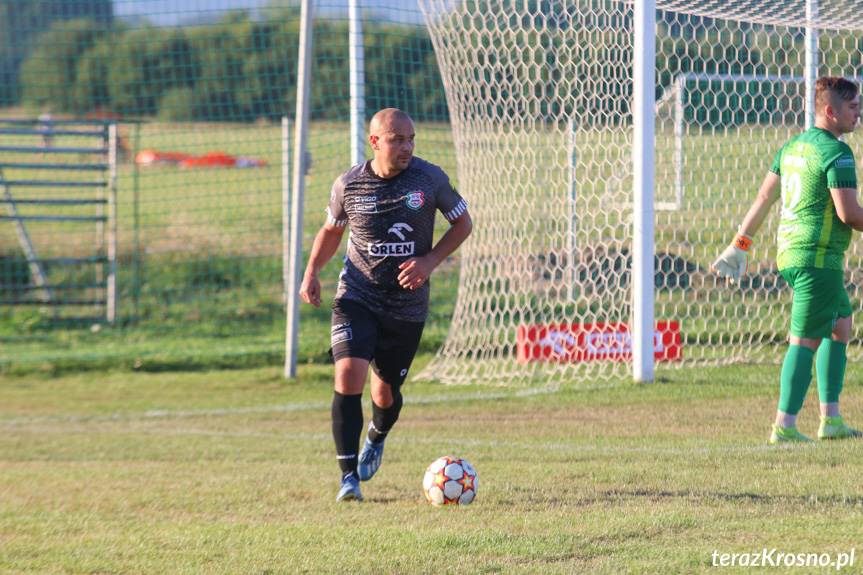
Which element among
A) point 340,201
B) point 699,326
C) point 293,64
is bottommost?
point 699,326

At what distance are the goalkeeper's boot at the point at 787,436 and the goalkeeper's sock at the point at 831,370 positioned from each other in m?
0.22

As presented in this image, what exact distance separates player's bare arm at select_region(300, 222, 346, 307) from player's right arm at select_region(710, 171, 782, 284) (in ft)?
7.83

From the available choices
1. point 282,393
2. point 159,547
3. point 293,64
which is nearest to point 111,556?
point 159,547

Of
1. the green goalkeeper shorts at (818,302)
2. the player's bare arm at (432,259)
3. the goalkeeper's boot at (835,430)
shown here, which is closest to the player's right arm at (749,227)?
the green goalkeeper shorts at (818,302)

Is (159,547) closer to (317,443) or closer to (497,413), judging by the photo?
(317,443)

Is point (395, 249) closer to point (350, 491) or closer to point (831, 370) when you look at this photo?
point (350, 491)

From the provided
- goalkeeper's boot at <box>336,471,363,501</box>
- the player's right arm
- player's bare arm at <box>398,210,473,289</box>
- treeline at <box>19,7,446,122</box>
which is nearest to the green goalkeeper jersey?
the player's right arm

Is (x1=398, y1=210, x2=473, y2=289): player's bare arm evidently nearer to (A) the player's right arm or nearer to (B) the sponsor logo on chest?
(B) the sponsor logo on chest

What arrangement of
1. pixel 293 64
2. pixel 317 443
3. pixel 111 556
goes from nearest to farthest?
pixel 111 556 → pixel 317 443 → pixel 293 64

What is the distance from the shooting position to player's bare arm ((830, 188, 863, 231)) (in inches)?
199

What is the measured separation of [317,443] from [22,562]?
9.63 ft

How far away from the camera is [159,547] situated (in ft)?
13.2

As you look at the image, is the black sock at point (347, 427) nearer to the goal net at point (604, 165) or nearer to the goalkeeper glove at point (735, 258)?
the goalkeeper glove at point (735, 258)

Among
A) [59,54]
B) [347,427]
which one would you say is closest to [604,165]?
[347,427]
